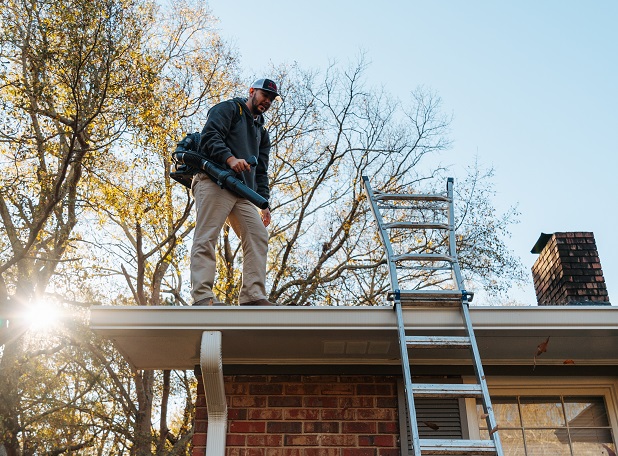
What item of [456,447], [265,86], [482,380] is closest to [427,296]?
[482,380]

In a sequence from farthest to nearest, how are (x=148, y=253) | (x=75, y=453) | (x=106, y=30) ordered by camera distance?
1. (x=75, y=453)
2. (x=148, y=253)
3. (x=106, y=30)

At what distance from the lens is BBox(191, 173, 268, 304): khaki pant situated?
3.95 metres

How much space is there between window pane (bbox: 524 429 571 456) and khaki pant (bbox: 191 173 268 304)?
1.81 meters

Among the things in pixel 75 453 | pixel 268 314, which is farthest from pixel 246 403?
pixel 75 453

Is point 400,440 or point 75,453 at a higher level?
point 75,453

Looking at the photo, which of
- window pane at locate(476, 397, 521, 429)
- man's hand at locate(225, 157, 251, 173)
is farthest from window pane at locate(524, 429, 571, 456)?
man's hand at locate(225, 157, 251, 173)

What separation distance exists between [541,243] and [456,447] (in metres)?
4.10

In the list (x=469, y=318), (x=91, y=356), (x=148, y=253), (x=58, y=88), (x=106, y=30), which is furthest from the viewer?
(x=148, y=253)

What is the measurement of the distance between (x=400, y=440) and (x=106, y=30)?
8694mm

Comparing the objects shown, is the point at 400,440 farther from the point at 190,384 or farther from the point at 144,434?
the point at 190,384

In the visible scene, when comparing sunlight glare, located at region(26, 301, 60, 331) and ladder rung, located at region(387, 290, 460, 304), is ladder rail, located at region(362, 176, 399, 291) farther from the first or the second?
sunlight glare, located at region(26, 301, 60, 331)

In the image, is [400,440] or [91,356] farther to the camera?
[91,356]

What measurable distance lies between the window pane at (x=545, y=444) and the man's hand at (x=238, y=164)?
7.60 feet

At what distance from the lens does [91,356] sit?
12312mm
